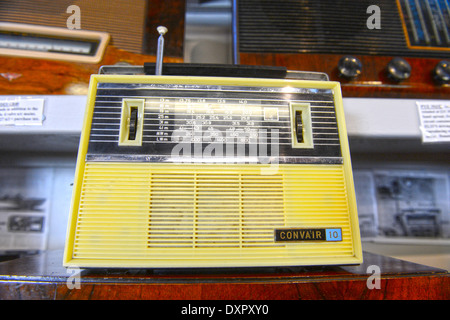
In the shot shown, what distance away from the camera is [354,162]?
1062 millimetres

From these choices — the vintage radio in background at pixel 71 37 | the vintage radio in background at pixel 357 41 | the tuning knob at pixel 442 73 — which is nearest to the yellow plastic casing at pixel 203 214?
the vintage radio in background at pixel 71 37

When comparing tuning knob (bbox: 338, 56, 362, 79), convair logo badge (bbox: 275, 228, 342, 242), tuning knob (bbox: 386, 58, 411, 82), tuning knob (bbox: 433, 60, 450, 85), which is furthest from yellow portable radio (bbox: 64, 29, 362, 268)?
tuning knob (bbox: 433, 60, 450, 85)

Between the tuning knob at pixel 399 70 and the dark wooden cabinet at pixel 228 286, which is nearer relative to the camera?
the dark wooden cabinet at pixel 228 286

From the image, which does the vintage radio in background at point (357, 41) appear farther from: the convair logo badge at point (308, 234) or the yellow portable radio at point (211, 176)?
the convair logo badge at point (308, 234)

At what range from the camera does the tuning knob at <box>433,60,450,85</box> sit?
2.66 ft

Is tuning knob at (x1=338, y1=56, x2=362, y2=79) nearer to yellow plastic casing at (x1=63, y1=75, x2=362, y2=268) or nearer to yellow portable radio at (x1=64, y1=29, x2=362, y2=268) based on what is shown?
yellow portable radio at (x1=64, y1=29, x2=362, y2=268)

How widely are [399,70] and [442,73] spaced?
0.14m

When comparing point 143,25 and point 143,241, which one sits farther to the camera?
point 143,25

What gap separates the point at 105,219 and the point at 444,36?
47.7 inches

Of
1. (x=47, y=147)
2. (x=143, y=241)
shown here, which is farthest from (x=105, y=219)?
(x=47, y=147)

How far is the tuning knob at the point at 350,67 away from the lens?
79cm

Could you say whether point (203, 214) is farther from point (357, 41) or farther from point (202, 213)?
point (357, 41)

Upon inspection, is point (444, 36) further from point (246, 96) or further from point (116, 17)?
point (116, 17)

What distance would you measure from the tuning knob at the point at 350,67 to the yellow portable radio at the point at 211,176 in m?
0.25
